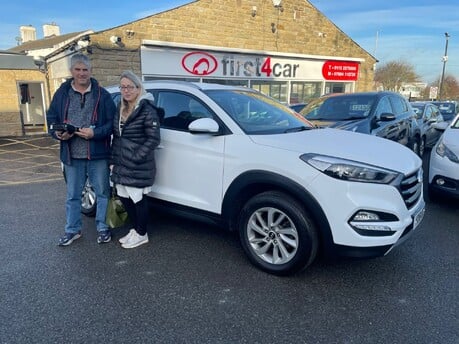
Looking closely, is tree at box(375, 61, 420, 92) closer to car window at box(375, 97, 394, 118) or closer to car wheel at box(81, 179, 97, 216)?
car window at box(375, 97, 394, 118)

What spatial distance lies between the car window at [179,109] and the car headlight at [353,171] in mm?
1270

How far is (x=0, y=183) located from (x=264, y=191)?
591 centimetres

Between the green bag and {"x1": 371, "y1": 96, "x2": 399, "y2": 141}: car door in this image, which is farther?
{"x1": 371, "y1": 96, "x2": 399, "y2": 141}: car door

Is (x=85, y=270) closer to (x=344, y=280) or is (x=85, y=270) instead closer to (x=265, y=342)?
(x=265, y=342)

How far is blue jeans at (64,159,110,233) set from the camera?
12.1 feet

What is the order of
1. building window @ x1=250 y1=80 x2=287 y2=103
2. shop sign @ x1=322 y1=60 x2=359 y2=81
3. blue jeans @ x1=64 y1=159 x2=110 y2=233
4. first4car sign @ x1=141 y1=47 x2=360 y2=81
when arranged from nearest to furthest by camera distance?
blue jeans @ x1=64 y1=159 x2=110 y2=233, first4car sign @ x1=141 y1=47 x2=360 y2=81, building window @ x1=250 y1=80 x2=287 y2=103, shop sign @ x1=322 y1=60 x2=359 y2=81

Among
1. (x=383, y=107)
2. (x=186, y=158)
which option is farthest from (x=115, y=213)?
(x=383, y=107)

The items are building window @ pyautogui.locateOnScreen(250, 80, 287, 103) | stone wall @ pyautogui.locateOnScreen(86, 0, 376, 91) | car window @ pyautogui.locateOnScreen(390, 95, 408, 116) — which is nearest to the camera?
car window @ pyautogui.locateOnScreen(390, 95, 408, 116)

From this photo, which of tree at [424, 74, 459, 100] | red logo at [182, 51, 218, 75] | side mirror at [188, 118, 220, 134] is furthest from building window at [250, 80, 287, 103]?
tree at [424, 74, 459, 100]

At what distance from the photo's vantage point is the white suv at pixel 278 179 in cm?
274

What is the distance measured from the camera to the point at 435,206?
511 cm

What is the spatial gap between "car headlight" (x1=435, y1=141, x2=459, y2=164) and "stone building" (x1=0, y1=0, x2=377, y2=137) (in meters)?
8.93

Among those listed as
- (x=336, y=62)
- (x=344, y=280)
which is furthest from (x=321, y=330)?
(x=336, y=62)

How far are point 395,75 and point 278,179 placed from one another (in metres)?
41.5
